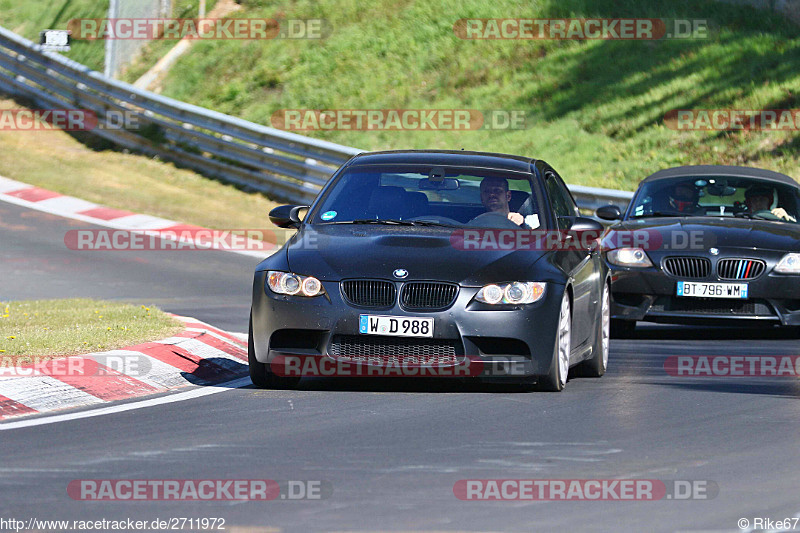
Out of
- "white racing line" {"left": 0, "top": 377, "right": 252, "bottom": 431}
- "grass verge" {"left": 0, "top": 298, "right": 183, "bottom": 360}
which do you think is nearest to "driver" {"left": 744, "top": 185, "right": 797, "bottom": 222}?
"grass verge" {"left": 0, "top": 298, "right": 183, "bottom": 360}

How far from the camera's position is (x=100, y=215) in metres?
20.2

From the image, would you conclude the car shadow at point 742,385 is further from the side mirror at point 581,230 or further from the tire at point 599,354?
the side mirror at point 581,230

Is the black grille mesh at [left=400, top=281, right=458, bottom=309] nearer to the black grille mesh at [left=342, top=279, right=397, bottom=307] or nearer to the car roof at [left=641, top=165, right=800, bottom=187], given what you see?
the black grille mesh at [left=342, top=279, right=397, bottom=307]

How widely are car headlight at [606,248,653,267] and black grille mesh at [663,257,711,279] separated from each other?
0.16m

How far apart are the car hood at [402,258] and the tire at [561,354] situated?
36cm

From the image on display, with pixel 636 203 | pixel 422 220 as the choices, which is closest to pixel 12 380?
pixel 422 220

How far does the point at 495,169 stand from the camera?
30.4 feet

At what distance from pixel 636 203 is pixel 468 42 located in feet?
60.1

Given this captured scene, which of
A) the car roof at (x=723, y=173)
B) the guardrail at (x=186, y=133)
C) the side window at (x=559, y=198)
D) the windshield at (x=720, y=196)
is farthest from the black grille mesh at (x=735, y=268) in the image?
the guardrail at (x=186, y=133)

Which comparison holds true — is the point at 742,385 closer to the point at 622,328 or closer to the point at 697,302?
the point at 697,302

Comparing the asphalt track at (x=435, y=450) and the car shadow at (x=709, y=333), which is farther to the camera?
the car shadow at (x=709, y=333)

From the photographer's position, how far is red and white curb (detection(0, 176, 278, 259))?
18.8 m

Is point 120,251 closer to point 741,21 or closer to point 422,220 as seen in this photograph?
point 422,220

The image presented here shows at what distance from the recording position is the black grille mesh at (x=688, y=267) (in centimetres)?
1173
